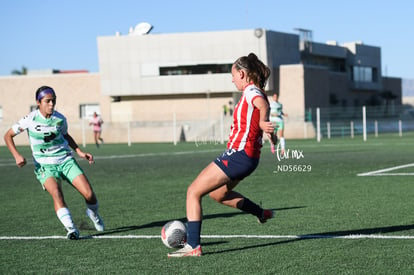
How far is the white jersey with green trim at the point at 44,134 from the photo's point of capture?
9273 millimetres

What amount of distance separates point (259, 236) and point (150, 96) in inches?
2356

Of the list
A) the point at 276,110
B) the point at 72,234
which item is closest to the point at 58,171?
the point at 72,234

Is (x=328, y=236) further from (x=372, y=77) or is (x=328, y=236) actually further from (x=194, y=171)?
(x=372, y=77)

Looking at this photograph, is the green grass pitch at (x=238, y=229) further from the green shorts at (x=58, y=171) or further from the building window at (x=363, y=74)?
the building window at (x=363, y=74)

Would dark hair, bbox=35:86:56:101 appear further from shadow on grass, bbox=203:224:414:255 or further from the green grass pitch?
shadow on grass, bbox=203:224:414:255

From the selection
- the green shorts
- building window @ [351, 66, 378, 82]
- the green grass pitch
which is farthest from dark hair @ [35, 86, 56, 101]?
building window @ [351, 66, 378, 82]

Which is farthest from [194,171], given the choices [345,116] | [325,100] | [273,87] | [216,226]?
[325,100]

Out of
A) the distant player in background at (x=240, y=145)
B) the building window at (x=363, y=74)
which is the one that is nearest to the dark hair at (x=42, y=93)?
the distant player in background at (x=240, y=145)

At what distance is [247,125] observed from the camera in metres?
7.20

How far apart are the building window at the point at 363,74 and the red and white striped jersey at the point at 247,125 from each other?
7348 centimetres

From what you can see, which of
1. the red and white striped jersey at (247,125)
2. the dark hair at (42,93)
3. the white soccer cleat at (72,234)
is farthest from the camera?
the dark hair at (42,93)

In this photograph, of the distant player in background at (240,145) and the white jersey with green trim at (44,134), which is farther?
the white jersey with green trim at (44,134)

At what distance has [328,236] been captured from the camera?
8445 millimetres

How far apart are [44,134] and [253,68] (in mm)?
3144
